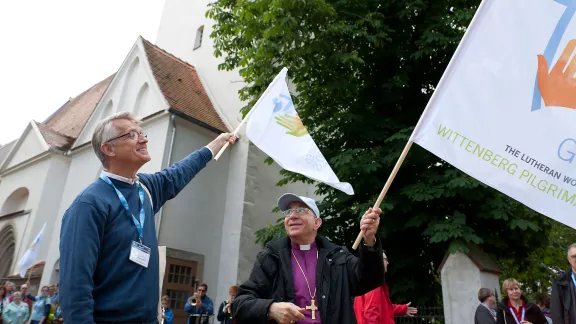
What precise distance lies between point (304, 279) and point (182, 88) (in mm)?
16197

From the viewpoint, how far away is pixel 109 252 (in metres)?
2.35

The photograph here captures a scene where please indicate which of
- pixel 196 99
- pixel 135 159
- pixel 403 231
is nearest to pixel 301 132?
pixel 135 159

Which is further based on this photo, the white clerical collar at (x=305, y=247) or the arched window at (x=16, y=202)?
the arched window at (x=16, y=202)

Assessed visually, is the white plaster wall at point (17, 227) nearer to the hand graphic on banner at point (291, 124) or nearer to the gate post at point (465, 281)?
the gate post at point (465, 281)

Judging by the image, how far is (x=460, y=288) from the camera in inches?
358

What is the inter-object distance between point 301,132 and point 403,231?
567 cm

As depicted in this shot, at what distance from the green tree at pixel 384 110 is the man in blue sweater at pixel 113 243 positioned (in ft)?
24.4

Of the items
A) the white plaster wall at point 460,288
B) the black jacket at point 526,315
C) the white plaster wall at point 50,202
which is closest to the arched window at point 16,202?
the white plaster wall at point 50,202

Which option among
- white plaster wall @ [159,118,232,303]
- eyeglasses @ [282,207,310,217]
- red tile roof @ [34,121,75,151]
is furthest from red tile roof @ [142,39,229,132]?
eyeglasses @ [282,207,310,217]

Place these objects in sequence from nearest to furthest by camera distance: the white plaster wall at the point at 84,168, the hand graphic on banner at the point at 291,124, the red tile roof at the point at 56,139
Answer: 1. the hand graphic on banner at the point at 291,124
2. the white plaster wall at the point at 84,168
3. the red tile roof at the point at 56,139

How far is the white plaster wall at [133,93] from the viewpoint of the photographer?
1738 centimetres

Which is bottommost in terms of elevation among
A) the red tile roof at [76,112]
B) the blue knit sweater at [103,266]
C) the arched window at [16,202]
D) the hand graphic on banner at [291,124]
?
the blue knit sweater at [103,266]

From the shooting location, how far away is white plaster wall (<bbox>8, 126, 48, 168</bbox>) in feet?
68.8

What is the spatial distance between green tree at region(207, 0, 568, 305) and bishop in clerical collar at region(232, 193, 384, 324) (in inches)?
262
